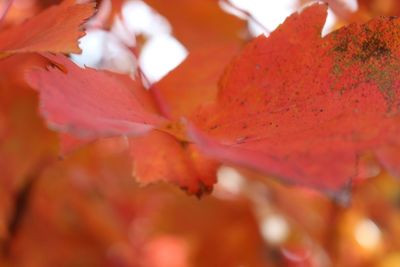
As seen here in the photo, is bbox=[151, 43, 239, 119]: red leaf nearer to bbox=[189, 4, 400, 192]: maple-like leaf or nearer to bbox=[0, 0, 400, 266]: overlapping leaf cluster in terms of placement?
bbox=[0, 0, 400, 266]: overlapping leaf cluster

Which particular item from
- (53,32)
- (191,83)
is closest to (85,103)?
(53,32)

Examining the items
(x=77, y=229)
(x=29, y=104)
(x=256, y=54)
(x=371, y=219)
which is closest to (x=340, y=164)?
(x=256, y=54)

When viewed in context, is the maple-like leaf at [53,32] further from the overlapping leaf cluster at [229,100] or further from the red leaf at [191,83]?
the red leaf at [191,83]

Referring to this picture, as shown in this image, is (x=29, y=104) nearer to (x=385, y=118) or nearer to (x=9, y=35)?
(x=9, y=35)

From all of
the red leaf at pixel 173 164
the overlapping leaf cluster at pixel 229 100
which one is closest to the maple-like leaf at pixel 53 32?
the overlapping leaf cluster at pixel 229 100

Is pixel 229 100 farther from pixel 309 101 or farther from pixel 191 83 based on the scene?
pixel 191 83

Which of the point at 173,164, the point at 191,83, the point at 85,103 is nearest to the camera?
the point at 85,103

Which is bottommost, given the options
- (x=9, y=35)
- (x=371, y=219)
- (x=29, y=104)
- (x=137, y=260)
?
(x=137, y=260)

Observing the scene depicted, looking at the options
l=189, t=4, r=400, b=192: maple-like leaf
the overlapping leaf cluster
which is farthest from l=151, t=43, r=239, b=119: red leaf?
l=189, t=4, r=400, b=192: maple-like leaf
